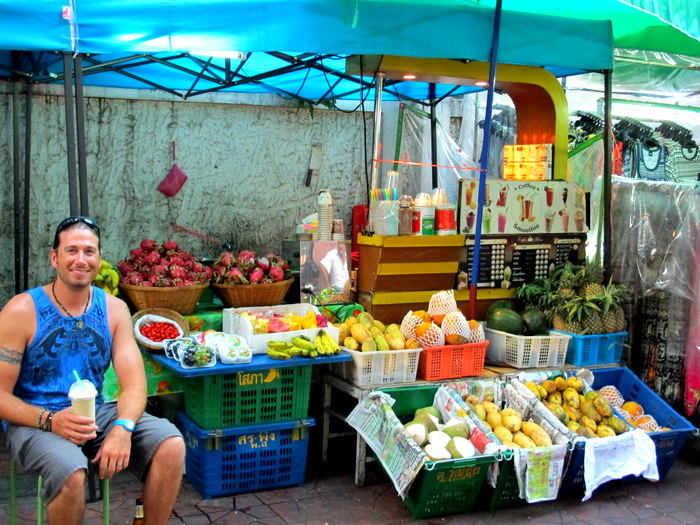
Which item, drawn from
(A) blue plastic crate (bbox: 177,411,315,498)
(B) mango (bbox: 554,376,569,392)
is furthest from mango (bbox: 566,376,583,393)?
(A) blue plastic crate (bbox: 177,411,315,498)

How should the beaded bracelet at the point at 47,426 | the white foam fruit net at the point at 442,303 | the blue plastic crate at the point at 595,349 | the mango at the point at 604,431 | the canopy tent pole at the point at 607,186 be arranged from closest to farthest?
the beaded bracelet at the point at 47,426 → the mango at the point at 604,431 → the white foam fruit net at the point at 442,303 → the blue plastic crate at the point at 595,349 → the canopy tent pole at the point at 607,186

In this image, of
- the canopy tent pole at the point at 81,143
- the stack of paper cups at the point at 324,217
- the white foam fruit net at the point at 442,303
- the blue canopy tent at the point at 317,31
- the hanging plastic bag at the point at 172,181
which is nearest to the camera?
the blue canopy tent at the point at 317,31

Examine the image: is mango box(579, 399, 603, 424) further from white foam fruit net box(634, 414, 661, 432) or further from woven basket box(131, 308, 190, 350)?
woven basket box(131, 308, 190, 350)

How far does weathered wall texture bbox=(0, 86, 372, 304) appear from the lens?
706cm

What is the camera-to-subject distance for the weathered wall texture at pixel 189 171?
7.06 meters

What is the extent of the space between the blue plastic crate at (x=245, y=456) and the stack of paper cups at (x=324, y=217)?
1569 millimetres

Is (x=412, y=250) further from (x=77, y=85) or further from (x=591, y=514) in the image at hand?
(x=77, y=85)

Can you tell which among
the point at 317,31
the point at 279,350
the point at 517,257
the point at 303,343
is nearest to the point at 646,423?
the point at 517,257

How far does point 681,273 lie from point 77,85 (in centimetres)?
438

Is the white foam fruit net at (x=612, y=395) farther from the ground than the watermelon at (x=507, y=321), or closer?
closer

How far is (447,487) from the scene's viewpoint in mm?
4238

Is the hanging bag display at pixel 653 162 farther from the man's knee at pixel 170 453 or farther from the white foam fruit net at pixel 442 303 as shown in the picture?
the man's knee at pixel 170 453

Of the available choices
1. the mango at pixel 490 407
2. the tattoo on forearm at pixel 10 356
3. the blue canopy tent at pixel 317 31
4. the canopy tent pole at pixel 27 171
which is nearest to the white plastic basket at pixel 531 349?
the mango at pixel 490 407

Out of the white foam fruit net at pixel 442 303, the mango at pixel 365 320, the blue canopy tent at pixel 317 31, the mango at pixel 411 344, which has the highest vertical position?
the blue canopy tent at pixel 317 31
